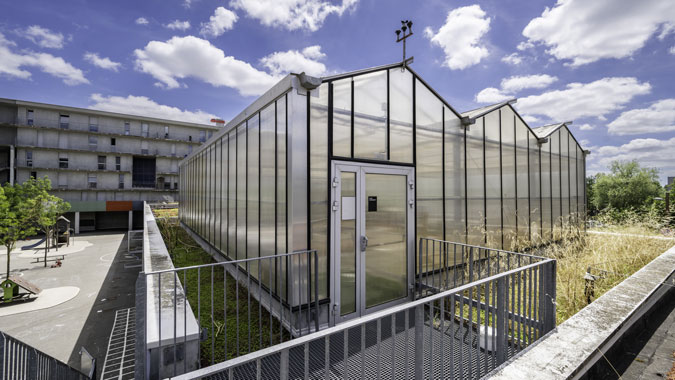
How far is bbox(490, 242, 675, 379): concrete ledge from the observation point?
2.15 m

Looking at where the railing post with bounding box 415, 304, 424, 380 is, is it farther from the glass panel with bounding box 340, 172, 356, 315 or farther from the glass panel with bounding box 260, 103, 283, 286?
the glass panel with bounding box 260, 103, 283, 286

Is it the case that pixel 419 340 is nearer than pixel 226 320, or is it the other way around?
pixel 419 340

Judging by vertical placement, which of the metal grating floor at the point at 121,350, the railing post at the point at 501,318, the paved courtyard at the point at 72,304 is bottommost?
the paved courtyard at the point at 72,304

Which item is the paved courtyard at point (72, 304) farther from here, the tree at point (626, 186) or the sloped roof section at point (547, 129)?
the tree at point (626, 186)

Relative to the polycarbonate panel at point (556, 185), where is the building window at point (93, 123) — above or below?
above

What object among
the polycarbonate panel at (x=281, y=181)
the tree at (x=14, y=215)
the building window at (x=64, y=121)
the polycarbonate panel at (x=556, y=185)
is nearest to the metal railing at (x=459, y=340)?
the polycarbonate panel at (x=281, y=181)

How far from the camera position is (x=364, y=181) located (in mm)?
4648

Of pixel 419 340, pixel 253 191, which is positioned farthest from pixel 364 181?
pixel 419 340

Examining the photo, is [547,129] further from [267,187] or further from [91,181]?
[91,181]

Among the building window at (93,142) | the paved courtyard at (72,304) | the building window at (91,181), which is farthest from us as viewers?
the building window at (93,142)

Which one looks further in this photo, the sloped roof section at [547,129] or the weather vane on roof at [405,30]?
the sloped roof section at [547,129]

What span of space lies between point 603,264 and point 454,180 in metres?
3.04

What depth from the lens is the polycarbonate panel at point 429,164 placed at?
5.48 meters

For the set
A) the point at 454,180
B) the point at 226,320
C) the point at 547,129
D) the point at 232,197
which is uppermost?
the point at 547,129
